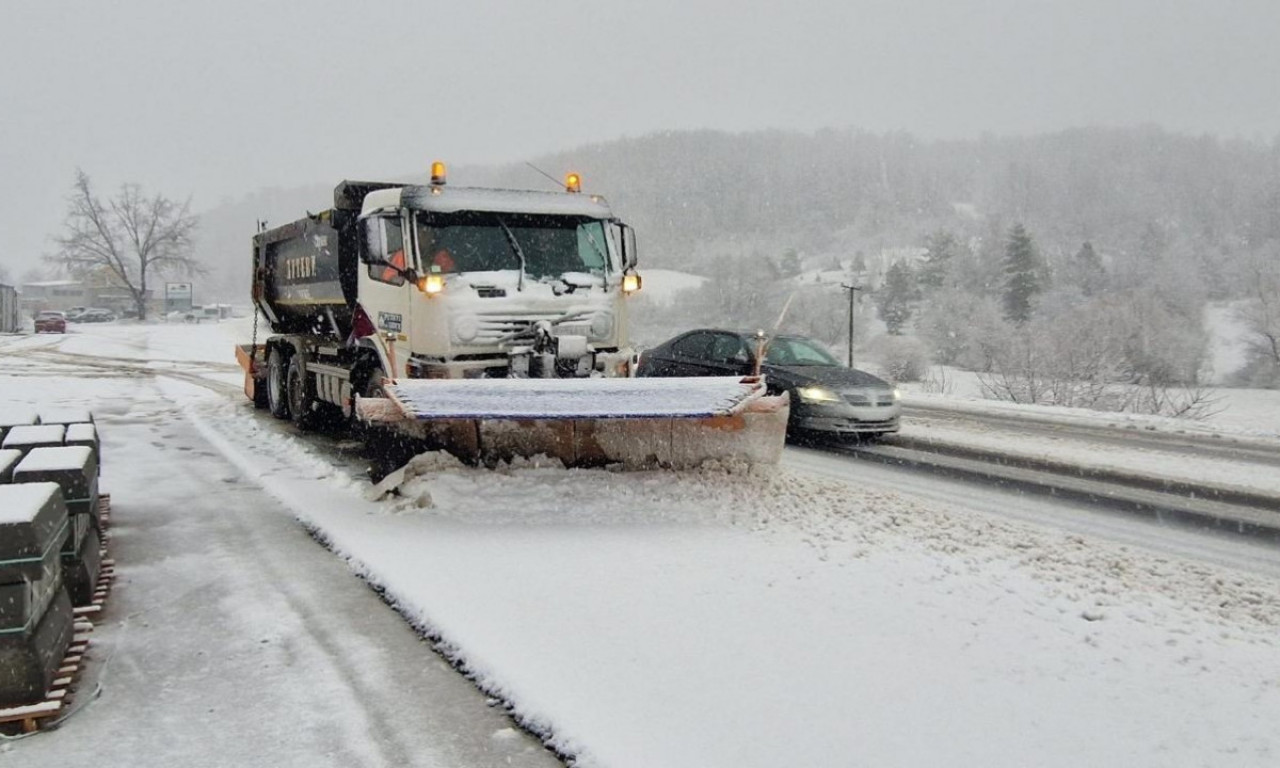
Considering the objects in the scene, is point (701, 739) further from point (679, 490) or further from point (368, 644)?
point (679, 490)

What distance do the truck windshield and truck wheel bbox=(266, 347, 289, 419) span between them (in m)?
5.91

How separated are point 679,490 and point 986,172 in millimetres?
167156

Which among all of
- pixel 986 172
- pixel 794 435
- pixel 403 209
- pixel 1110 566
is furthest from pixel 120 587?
pixel 986 172

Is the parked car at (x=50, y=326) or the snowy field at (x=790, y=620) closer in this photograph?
the snowy field at (x=790, y=620)

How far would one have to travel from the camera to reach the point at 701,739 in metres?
3.39

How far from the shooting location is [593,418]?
679 centimetres

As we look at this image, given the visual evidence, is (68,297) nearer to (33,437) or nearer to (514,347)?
(514,347)

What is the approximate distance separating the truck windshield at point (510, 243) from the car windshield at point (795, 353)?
4286 mm

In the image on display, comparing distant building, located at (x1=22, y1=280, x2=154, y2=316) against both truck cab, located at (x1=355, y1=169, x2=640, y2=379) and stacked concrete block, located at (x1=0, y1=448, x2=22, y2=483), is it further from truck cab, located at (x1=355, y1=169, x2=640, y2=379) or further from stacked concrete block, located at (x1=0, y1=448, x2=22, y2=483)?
stacked concrete block, located at (x1=0, y1=448, x2=22, y2=483)

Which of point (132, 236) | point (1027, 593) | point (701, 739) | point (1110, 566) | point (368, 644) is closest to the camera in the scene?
point (701, 739)

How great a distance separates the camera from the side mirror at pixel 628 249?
9.40 meters

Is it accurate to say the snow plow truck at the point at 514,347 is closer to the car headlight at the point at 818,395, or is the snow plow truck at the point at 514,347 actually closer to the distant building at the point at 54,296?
the car headlight at the point at 818,395

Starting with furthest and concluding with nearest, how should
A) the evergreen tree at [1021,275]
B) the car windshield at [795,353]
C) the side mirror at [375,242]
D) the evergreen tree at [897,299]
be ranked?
the evergreen tree at [897,299]
the evergreen tree at [1021,275]
the car windshield at [795,353]
the side mirror at [375,242]

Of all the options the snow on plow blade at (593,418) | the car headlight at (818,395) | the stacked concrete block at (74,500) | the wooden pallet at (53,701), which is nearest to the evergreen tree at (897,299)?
the car headlight at (818,395)
